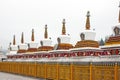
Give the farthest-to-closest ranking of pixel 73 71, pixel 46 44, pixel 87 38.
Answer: pixel 46 44, pixel 87 38, pixel 73 71

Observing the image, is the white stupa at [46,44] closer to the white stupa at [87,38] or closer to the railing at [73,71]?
the railing at [73,71]

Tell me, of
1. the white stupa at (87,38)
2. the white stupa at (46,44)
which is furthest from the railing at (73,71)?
the white stupa at (46,44)

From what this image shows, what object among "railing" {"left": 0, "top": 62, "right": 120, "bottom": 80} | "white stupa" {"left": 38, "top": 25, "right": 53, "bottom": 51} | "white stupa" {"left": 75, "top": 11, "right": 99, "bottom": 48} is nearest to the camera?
"railing" {"left": 0, "top": 62, "right": 120, "bottom": 80}

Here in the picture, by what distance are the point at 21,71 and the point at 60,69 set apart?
10360mm

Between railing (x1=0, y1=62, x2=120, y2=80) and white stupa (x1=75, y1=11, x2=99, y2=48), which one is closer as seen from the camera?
railing (x1=0, y1=62, x2=120, y2=80)

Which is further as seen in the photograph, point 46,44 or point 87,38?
point 46,44

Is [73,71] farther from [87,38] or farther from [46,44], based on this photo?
[46,44]

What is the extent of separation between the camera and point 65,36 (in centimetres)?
3294

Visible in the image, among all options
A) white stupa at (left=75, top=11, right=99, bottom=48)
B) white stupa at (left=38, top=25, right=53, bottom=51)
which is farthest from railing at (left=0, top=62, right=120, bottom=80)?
white stupa at (left=38, top=25, right=53, bottom=51)

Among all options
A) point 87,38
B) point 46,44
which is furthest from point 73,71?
point 46,44

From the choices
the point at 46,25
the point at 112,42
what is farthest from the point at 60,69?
the point at 46,25

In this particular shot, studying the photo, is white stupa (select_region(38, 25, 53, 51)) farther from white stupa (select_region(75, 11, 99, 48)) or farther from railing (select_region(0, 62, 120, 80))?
white stupa (select_region(75, 11, 99, 48))

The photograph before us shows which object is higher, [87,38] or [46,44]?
[87,38]

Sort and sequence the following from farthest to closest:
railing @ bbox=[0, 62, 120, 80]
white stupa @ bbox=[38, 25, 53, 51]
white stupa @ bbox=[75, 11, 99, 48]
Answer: white stupa @ bbox=[38, 25, 53, 51] → white stupa @ bbox=[75, 11, 99, 48] → railing @ bbox=[0, 62, 120, 80]
